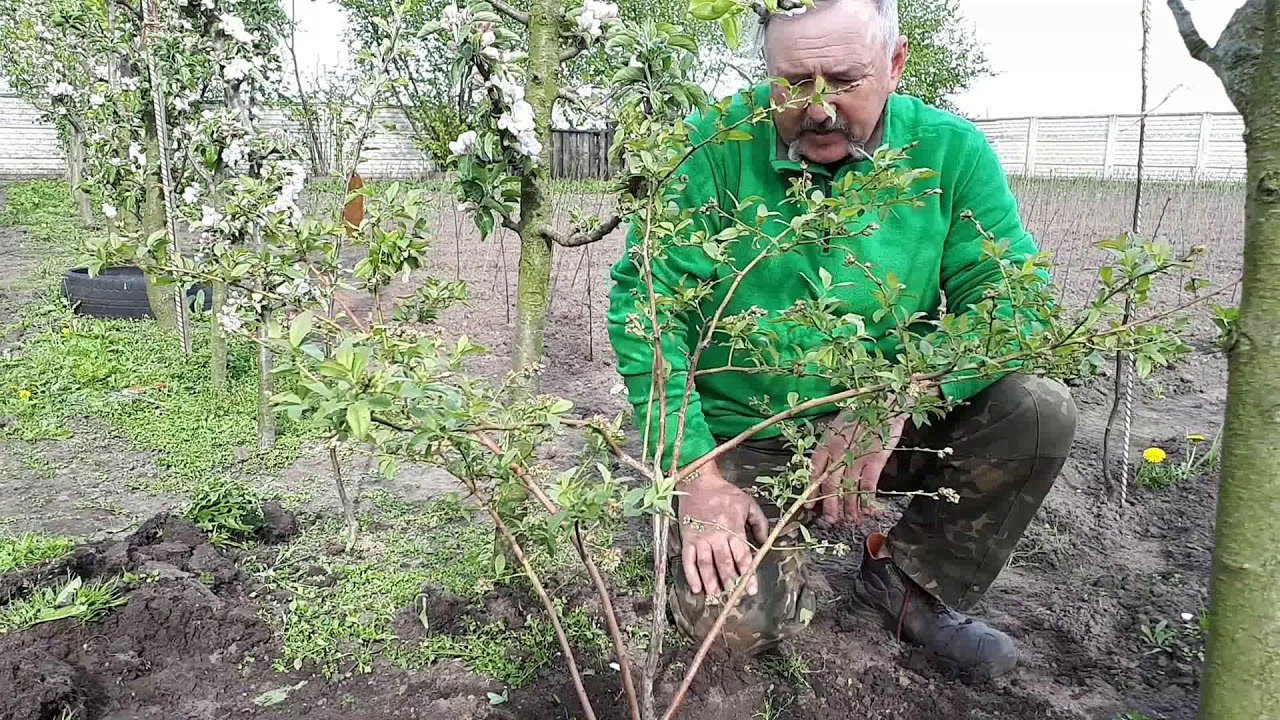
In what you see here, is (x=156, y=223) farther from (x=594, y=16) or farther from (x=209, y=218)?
(x=594, y=16)

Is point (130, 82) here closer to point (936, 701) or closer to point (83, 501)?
point (83, 501)

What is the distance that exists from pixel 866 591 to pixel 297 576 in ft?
4.91

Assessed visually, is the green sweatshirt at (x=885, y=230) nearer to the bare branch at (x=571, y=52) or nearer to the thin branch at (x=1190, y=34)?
the bare branch at (x=571, y=52)

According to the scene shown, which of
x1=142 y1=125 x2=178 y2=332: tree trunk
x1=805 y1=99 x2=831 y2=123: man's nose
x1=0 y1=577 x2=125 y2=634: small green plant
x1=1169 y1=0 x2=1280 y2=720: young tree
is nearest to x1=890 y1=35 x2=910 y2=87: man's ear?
x1=805 y1=99 x2=831 y2=123: man's nose

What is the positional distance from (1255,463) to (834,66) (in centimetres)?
111

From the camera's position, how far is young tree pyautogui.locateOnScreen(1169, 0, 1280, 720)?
3.35ft

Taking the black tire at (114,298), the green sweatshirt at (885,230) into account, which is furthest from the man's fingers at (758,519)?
the black tire at (114,298)

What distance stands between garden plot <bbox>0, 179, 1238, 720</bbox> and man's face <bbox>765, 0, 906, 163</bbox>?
1028 millimetres

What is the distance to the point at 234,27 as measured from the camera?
2.83 m

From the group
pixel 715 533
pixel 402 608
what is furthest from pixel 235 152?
pixel 715 533

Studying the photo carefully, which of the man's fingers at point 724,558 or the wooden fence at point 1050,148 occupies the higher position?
the wooden fence at point 1050,148

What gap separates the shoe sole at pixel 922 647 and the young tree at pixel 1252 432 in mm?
875

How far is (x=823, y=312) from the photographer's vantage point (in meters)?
1.40

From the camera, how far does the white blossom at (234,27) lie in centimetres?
283
